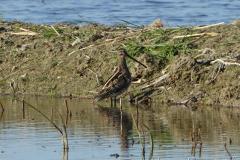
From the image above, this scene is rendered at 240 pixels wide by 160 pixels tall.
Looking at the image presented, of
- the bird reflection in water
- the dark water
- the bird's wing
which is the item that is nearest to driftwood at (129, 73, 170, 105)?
the bird's wing

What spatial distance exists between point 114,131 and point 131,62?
3401 mm

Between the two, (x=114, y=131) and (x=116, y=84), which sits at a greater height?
(x=116, y=84)

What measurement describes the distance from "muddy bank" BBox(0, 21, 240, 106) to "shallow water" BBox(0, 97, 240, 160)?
1.42 feet

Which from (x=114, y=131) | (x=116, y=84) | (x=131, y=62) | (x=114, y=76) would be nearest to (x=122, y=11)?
(x=131, y=62)

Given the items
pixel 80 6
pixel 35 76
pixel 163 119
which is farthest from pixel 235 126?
pixel 80 6

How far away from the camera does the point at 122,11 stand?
2517 centimetres

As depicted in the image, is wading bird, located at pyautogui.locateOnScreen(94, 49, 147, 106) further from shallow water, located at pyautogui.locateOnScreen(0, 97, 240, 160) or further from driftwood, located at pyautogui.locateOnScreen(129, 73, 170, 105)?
driftwood, located at pyautogui.locateOnScreen(129, 73, 170, 105)

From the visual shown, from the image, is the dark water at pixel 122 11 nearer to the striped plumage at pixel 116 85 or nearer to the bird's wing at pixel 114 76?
the bird's wing at pixel 114 76

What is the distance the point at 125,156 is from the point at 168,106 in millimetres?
→ 3558

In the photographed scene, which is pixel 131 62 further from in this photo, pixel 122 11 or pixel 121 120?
pixel 122 11

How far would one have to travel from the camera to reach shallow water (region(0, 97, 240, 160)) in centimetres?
1160

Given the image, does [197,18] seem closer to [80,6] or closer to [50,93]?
[80,6]

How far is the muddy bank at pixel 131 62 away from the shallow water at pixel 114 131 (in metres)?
0.43

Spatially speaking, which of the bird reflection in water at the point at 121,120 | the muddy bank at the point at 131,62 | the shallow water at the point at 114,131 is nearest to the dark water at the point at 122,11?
the muddy bank at the point at 131,62
